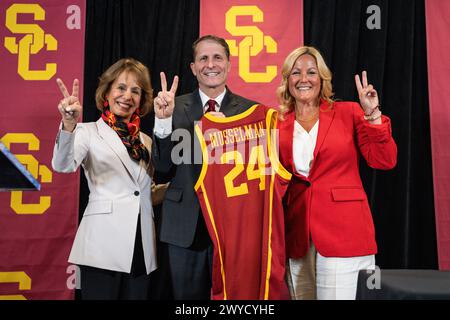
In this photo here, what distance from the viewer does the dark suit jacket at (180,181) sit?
2.12 metres

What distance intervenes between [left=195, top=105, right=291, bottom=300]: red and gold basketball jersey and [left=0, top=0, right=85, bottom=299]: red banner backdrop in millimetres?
1278

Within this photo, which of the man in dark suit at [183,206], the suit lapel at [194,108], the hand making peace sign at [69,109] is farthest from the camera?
the suit lapel at [194,108]

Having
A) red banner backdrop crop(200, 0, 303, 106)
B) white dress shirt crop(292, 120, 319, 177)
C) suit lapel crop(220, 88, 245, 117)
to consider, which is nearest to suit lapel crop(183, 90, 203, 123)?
suit lapel crop(220, 88, 245, 117)

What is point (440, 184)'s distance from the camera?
2963 millimetres

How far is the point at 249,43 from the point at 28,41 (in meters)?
1.51

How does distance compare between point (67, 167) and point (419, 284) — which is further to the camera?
point (67, 167)

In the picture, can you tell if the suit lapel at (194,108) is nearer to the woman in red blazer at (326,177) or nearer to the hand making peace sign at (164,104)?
the hand making peace sign at (164,104)

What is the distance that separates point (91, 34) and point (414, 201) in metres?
2.51

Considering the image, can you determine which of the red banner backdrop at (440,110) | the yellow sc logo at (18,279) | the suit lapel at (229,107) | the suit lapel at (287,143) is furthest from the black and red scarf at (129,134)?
the red banner backdrop at (440,110)

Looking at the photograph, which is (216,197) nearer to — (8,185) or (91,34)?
(8,185)

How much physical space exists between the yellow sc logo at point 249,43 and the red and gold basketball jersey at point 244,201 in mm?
889

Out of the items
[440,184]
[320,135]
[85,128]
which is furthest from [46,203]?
[440,184]

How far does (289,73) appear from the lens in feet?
7.91

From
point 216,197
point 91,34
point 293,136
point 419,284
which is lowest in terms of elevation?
point 419,284
